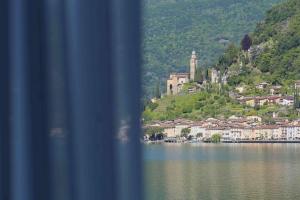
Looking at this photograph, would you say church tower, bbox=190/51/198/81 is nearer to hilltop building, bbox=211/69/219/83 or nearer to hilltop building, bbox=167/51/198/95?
hilltop building, bbox=167/51/198/95

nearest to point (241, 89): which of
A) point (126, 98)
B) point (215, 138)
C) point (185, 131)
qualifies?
point (215, 138)

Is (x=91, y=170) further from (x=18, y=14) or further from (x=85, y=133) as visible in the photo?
(x=18, y=14)

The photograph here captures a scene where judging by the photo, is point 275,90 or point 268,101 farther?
point 268,101

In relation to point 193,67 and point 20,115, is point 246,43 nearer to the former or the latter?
point 193,67

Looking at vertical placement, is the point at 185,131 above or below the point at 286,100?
below

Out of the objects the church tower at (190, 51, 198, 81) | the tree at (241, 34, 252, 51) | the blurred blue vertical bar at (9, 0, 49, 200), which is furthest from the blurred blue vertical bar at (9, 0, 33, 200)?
the tree at (241, 34, 252, 51)
